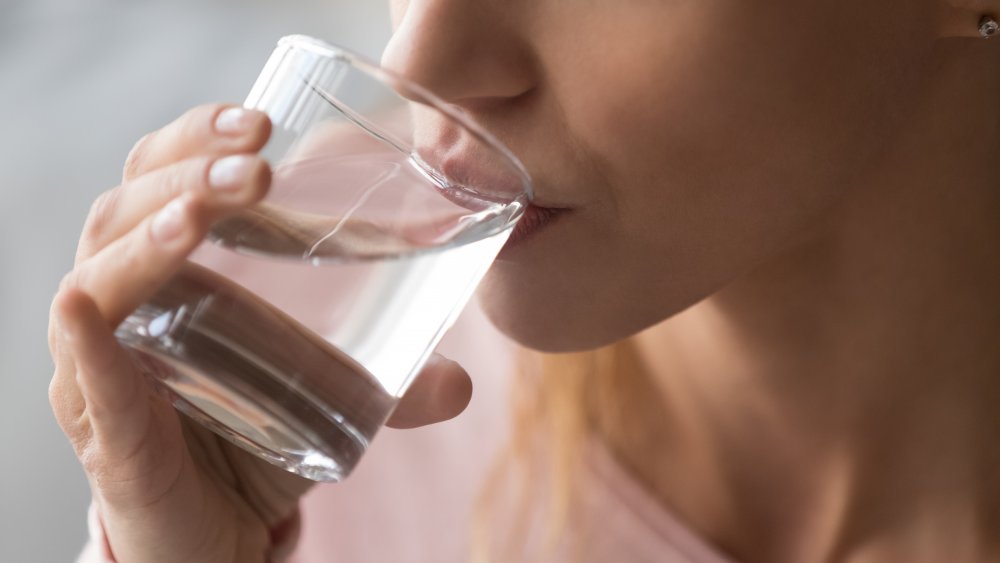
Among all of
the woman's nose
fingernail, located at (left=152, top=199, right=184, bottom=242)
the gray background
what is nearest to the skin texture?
the woman's nose

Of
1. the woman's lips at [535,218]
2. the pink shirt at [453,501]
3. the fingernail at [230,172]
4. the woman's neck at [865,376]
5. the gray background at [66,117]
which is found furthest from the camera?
the gray background at [66,117]

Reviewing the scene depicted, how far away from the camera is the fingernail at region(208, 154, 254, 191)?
0.63 m

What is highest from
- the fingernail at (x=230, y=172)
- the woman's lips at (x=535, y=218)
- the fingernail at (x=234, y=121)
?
the fingernail at (x=234, y=121)

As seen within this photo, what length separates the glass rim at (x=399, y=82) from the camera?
25.7 inches

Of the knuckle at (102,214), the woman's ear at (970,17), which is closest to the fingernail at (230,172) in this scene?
the knuckle at (102,214)

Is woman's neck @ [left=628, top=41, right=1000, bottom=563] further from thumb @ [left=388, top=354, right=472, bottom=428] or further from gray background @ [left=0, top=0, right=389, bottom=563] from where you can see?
gray background @ [left=0, top=0, right=389, bottom=563]

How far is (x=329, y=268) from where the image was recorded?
681mm

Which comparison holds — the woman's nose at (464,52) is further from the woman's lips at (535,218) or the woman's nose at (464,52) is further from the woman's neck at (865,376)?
the woman's neck at (865,376)

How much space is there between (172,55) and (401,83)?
165 cm

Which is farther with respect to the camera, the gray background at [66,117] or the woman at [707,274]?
the gray background at [66,117]

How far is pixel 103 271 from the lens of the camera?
71 centimetres

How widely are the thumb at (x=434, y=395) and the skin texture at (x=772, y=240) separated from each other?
0.08m

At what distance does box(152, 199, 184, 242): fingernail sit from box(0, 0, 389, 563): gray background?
4.02 ft

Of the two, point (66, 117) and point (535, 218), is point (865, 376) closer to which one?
point (535, 218)
